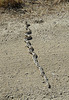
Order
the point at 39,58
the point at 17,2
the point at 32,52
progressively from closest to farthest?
the point at 39,58
the point at 32,52
the point at 17,2

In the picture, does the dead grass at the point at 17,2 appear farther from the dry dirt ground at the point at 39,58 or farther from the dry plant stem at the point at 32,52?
the dry plant stem at the point at 32,52

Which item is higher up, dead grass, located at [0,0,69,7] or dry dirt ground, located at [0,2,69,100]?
dead grass, located at [0,0,69,7]

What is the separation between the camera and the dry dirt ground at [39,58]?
16.2 ft

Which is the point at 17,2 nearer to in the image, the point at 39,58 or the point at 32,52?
the point at 32,52

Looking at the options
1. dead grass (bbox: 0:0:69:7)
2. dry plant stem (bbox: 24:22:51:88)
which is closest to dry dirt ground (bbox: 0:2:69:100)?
dry plant stem (bbox: 24:22:51:88)

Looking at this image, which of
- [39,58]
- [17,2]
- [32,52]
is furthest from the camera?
[17,2]

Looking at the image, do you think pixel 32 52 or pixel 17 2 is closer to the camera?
pixel 32 52

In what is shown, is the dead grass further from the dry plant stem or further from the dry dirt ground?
the dry plant stem

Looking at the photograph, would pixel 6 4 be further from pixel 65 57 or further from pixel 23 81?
pixel 23 81

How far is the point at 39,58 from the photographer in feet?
19.2

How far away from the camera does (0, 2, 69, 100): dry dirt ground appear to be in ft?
16.2

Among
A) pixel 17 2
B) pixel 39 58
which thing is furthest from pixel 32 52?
pixel 17 2

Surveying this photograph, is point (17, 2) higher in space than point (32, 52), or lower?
higher

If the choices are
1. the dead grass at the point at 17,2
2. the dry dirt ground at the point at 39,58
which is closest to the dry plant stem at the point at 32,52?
the dry dirt ground at the point at 39,58
